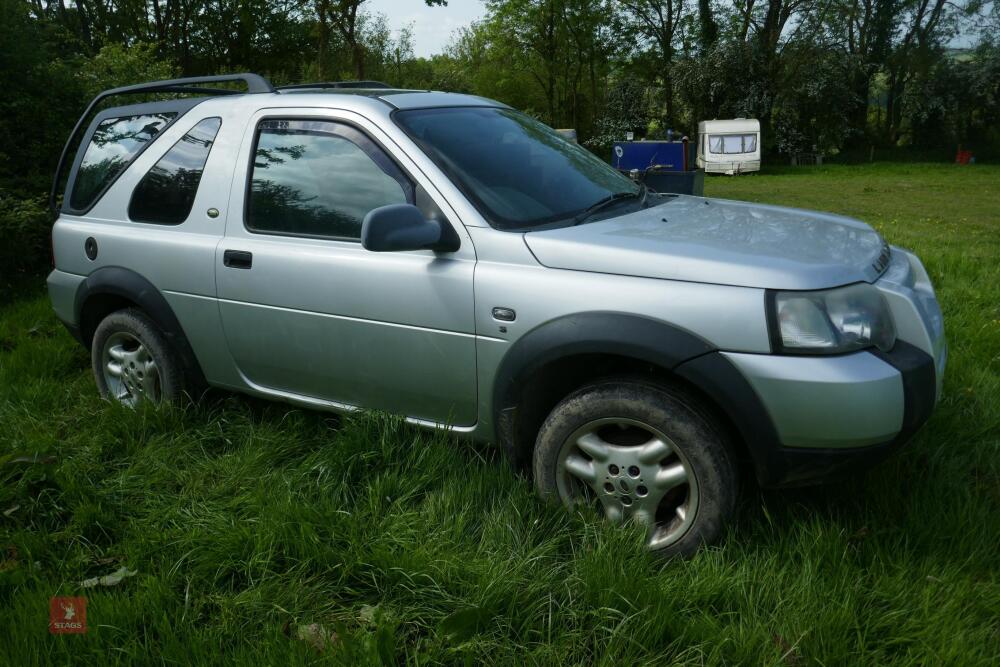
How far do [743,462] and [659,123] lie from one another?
36.2 meters

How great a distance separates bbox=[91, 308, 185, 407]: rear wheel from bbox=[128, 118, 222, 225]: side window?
516 millimetres

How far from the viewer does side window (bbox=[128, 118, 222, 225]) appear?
12.8 feet

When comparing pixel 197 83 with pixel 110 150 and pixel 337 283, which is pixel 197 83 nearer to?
pixel 110 150

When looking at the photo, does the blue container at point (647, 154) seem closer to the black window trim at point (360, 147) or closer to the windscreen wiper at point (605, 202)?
the windscreen wiper at point (605, 202)

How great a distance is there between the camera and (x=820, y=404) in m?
2.52

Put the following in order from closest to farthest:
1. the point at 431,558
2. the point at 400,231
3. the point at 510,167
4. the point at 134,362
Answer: the point at 431,558, the point at 400,231, the point at 510,167, the point at 134,362

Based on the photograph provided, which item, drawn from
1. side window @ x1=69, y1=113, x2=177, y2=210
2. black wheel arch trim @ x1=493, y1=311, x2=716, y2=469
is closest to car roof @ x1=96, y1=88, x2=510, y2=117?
side window @ x1=69, y1=113, x2=177, y2=210

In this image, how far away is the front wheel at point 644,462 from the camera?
272cm

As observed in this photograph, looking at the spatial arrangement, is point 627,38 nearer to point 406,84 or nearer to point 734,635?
point 406,84

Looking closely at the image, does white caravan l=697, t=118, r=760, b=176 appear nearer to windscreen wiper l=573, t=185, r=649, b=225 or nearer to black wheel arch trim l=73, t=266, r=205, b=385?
windscreen wiper l=573, t=185, r=649, b=225

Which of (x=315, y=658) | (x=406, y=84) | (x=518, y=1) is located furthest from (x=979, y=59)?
(x=315, y=658)

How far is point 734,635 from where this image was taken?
2379 mm

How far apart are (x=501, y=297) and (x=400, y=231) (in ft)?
1.39

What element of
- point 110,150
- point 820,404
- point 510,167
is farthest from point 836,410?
point 110,150
